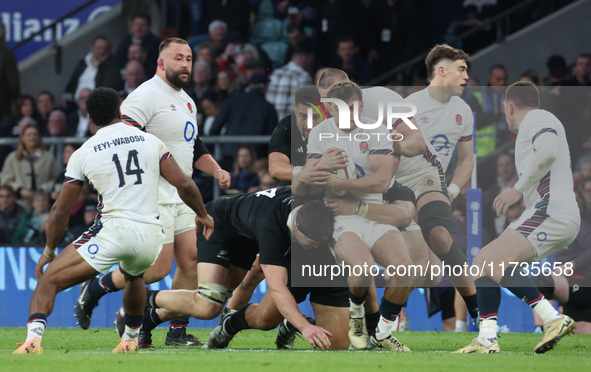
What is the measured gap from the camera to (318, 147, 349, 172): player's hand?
7047mm

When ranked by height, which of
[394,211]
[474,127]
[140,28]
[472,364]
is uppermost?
[140,28]

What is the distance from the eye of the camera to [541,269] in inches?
339

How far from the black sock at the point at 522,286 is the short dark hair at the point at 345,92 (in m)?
1.87

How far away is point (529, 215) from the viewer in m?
6.87

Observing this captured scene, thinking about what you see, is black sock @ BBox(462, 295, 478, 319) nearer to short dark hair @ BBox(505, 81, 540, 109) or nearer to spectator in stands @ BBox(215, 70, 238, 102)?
short dark hair @ BBox(505, 81, 540, 109)

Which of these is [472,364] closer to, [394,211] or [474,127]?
[394,211]

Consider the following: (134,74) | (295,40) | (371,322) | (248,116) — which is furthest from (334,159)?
(295,40)

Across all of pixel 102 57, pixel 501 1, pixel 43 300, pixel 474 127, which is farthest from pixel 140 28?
pixel 43 300

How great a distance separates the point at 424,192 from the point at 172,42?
2.56 metres

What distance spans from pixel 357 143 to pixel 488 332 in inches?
72.2

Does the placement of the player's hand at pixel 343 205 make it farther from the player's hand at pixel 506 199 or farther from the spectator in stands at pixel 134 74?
the spectator in stands at pixel 134 74

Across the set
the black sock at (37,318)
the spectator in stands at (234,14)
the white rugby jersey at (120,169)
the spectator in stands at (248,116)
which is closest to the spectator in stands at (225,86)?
the spectator in stands at (248,116)

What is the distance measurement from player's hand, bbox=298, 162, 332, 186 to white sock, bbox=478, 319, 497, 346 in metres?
1.70

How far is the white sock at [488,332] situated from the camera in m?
6.48
